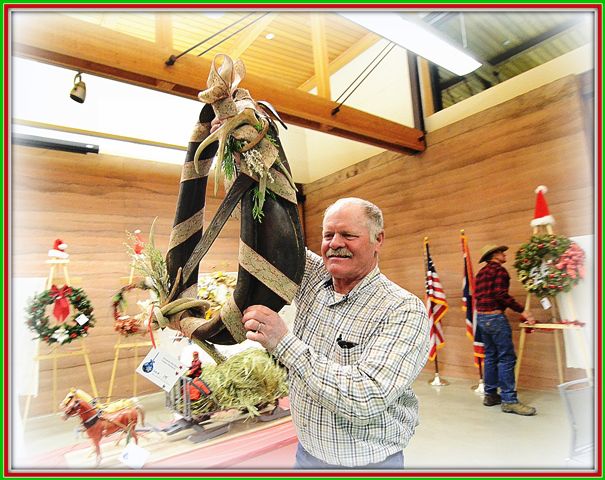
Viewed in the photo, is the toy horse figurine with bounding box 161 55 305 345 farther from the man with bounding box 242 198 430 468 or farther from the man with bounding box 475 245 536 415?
the man with bounding box 475 245 536 415

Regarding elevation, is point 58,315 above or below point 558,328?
above

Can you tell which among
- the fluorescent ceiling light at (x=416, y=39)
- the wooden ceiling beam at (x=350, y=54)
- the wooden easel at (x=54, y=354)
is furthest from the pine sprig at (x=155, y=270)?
the wooden ceiling beam at (x=350, y=54)

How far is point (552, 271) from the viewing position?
3.19 metres

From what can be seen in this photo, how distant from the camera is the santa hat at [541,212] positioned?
3.43 m

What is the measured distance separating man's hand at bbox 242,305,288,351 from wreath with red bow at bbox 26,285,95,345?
10.1 feet

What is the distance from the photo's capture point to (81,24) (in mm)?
2547

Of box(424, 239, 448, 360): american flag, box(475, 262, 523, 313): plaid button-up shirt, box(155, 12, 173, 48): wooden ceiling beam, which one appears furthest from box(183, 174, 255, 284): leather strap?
box(424, 239, 448, 360): american flag

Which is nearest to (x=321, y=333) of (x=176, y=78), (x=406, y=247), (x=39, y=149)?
(x=176, y=78)

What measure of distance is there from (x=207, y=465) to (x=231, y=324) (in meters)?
1.24

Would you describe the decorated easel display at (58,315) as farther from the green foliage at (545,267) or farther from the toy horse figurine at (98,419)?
the green foliage at (545,267)

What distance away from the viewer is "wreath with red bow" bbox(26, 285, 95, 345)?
331 centimetres

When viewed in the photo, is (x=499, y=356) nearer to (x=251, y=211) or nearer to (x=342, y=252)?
(x=342, y=252)

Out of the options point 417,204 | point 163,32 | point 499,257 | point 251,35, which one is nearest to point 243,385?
point 163,32

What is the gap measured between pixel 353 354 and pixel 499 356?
2839 millimetres
